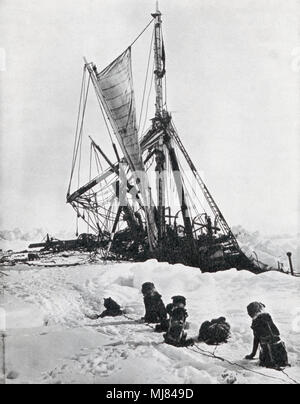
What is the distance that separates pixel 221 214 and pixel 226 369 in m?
10.4

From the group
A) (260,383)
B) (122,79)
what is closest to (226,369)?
(260,383)

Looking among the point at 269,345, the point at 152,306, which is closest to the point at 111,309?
the point at 152,306

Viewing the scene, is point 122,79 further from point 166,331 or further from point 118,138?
point 166,331

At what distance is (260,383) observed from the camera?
4117 mm

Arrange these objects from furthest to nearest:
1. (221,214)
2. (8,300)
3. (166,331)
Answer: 1. (221,214)
2. (8,300)
3. (166,331)

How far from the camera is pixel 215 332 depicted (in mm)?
5031

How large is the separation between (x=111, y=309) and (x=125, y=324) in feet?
1.95

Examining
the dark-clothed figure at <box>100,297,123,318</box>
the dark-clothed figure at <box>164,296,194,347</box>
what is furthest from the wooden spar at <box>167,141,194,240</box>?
the dark-clothed figure at <box>164,296,194,347</box>

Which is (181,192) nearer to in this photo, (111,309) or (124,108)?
(124,108)

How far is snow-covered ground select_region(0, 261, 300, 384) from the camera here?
14.4 ft

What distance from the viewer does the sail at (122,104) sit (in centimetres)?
1384

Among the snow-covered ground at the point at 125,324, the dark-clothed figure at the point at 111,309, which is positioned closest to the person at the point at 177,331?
the snow-covered ground at the point at 125,324

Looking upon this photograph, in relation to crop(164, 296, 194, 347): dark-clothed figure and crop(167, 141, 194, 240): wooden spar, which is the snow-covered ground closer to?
crop(164, 296, 194, 347): dark-clothed figure

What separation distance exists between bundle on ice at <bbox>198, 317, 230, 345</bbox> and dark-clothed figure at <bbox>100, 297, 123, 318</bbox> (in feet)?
6.27
